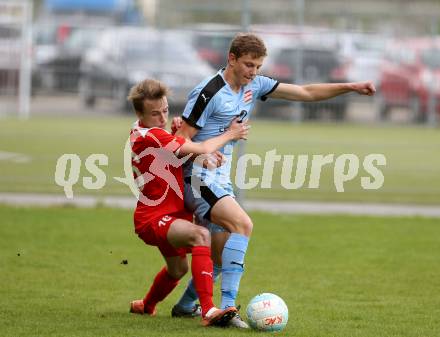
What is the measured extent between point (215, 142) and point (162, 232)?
2.20 ft

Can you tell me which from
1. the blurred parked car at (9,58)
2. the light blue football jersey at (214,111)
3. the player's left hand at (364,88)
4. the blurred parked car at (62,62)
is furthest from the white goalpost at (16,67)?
the player's left hand at (364,88)

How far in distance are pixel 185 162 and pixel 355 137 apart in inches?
Answer: 380

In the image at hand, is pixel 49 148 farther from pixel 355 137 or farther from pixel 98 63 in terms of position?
pixel 355 137

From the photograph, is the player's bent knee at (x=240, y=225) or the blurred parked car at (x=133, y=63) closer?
the player's bent knee at (x=240, y=225)

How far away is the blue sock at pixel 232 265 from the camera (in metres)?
6.70

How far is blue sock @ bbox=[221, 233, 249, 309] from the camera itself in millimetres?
6703

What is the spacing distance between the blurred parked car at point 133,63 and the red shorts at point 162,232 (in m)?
8.16

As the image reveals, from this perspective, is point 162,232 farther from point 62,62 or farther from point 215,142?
point 62,62

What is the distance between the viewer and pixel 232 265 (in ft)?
22.2

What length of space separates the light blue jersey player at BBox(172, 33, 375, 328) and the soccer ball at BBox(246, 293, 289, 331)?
0.12m

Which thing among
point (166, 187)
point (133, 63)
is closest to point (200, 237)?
point (166, 187)

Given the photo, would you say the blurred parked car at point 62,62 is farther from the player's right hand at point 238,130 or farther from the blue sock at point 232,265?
the blue sock at point 232,265

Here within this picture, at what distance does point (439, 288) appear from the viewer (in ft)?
27.4

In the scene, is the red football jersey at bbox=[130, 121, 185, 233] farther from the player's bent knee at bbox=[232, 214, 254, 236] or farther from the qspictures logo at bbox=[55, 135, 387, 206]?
the qspictures logo at bbox=[55, 135, 387, 206]
